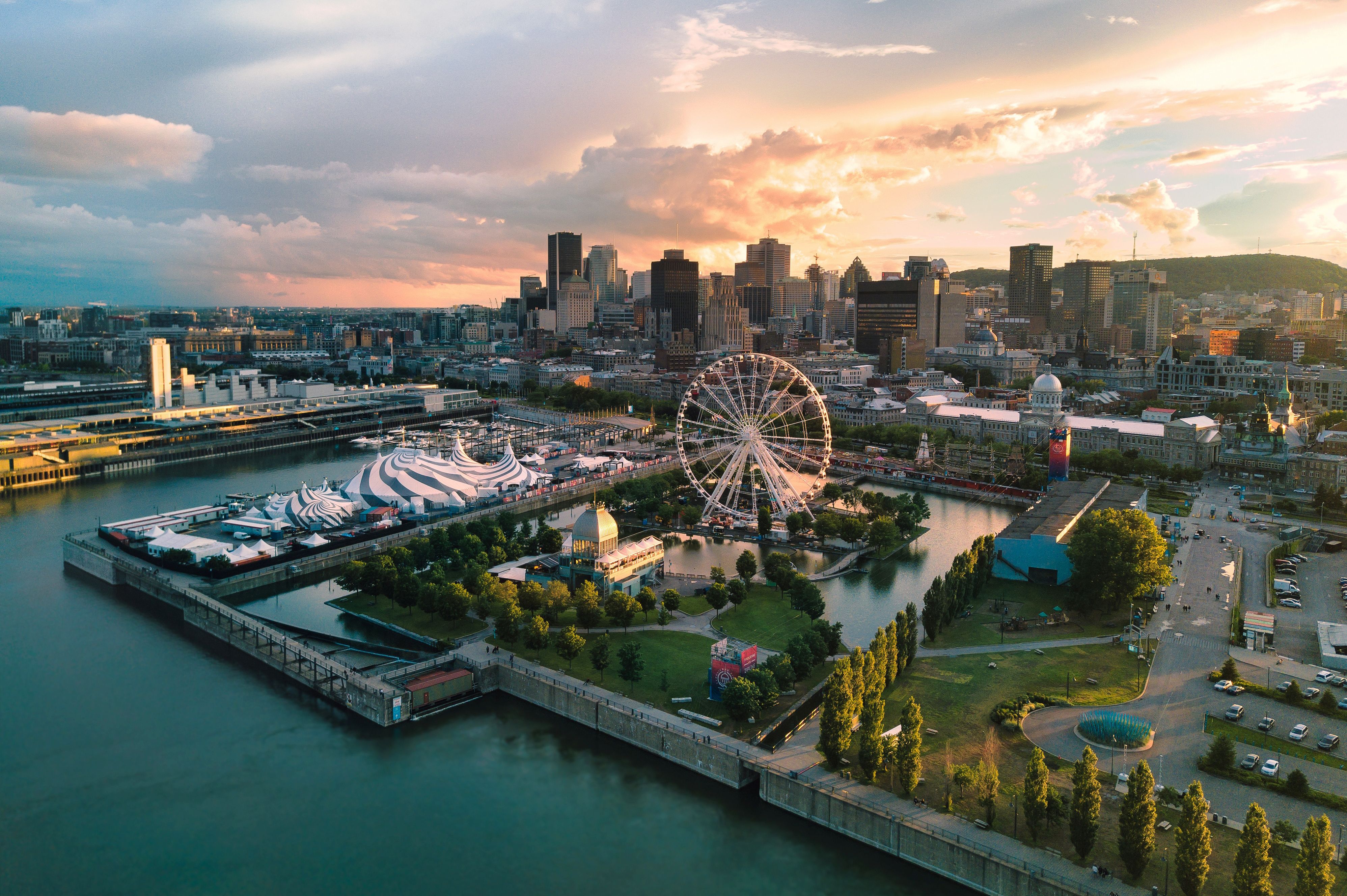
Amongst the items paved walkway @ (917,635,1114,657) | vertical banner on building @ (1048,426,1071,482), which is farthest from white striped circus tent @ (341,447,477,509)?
vertical banner on building @ (1048,426,1071,482)

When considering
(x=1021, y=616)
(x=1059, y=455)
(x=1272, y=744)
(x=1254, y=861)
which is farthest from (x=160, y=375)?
(x=1254, y=861)

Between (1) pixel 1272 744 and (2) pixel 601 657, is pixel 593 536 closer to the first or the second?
(2) pixel 601 657

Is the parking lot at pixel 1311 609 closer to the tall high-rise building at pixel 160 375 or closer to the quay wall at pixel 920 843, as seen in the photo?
the quay wall at pixel 920 843

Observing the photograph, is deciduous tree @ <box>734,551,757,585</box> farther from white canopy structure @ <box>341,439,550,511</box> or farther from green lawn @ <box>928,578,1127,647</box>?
white canopy structure @ <box>341,439,550,511</box>

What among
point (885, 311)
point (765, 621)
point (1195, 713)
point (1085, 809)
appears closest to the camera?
point (1085, 809)

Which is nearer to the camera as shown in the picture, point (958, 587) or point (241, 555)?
point (958, 587)
